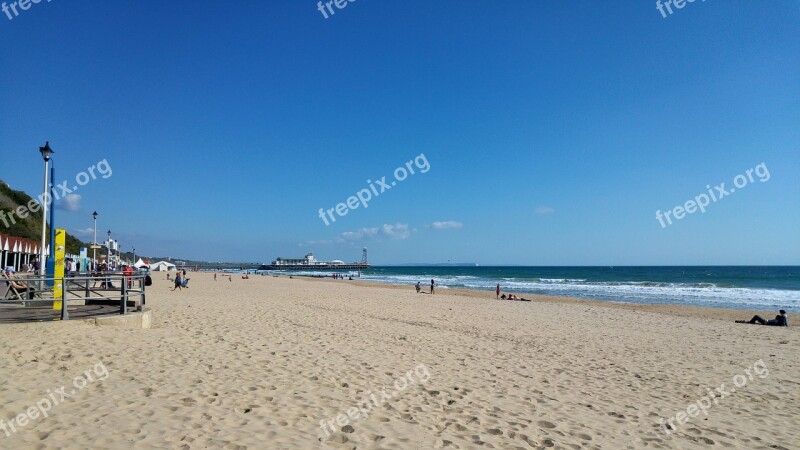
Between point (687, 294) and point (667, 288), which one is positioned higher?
point (687, 294)

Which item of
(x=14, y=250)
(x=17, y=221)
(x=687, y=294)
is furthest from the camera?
(x=17, y=221)

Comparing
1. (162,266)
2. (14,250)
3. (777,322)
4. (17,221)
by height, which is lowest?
(777,322)

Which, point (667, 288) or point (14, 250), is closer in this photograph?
point (14, 250)

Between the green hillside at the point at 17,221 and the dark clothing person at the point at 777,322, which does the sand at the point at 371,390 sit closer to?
the dark clothing person at the point at 777,322

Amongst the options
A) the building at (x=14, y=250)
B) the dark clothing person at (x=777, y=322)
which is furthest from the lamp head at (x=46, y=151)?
the dark clothing person at (x=777, y=322)

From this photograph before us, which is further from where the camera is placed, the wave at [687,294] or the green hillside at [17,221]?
the green hillside at [17,221]

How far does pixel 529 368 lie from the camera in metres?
8.26

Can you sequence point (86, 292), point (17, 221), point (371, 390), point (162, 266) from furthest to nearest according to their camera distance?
point (162, 266) < point (17, 221) < point (86, 292) < point (371, 390)

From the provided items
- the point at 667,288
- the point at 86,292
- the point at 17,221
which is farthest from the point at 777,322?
the point at 17,221

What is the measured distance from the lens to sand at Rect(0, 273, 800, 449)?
457 centimetres

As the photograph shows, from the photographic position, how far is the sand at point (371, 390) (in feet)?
15.0

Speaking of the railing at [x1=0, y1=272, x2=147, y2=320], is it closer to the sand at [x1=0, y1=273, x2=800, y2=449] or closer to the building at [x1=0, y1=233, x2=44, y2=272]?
the sand at [x1=0, y1=273, x2=800, y2=449]

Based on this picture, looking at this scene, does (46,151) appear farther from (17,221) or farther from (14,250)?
(17,221)

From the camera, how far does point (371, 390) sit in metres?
6.24
